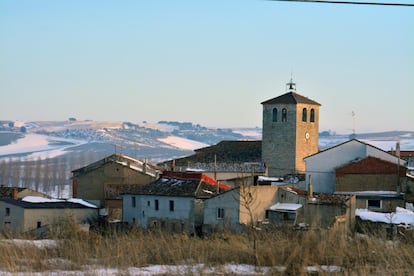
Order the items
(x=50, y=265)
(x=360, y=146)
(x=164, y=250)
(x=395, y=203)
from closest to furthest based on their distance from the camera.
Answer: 1. (x=50, y=265)
2. (x=164, y=250)
3. (x=395, y=203)
4. (x=360, y=146)

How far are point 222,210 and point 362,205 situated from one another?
21.9ft

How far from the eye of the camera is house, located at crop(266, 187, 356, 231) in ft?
89.7

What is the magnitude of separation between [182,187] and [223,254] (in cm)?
2545

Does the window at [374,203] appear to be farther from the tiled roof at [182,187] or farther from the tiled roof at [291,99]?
the tiled roof at [291,99]

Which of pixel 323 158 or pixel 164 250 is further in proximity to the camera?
pixel 323 158

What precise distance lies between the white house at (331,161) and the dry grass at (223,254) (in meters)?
29.0

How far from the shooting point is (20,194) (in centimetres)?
3875

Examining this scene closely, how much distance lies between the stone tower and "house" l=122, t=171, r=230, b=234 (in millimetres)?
15590

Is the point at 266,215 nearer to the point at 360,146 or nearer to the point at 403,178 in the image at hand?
the point at 403,178

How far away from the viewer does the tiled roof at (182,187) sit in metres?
32.5

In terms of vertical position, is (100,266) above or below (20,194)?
above

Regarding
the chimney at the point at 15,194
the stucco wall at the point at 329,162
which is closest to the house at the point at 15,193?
the chimney at the point at 15,194

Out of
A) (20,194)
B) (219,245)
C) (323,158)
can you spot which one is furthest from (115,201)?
(219,245)

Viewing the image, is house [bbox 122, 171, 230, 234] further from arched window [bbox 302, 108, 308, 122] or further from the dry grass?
the dry grass
